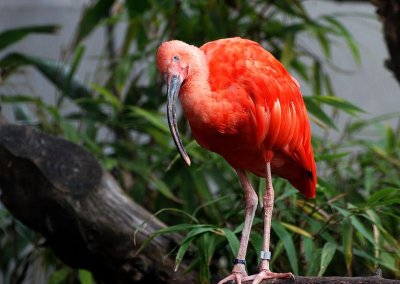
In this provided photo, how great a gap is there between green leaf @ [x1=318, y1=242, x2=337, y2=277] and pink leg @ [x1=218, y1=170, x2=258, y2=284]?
237mm

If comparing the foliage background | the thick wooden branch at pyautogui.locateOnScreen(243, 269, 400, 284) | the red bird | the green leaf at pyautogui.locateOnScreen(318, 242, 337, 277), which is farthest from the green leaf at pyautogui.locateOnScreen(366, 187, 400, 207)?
the thick wooden branch at pyautogui.locateOnScreen(243, 269, 400, 284)

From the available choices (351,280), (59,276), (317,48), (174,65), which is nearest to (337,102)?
(174,65)

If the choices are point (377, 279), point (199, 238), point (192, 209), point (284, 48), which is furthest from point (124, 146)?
point (377, 279)

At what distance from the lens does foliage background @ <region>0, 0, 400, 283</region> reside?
258 centimetres

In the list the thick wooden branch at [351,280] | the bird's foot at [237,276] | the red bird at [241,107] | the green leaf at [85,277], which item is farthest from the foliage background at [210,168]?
the thick wooden branch at [351,280]

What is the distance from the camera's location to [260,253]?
7.56 ft

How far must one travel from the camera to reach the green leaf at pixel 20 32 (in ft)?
11.4

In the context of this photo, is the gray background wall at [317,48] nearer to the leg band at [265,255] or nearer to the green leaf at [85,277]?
the green leaf at [85,277]

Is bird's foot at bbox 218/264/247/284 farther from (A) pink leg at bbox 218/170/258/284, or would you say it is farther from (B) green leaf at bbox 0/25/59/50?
(B) green leaf at bbox 0/25/59/50

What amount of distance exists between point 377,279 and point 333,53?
10.7 ft

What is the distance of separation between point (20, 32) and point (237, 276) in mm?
1701

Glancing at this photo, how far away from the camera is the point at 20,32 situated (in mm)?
3498

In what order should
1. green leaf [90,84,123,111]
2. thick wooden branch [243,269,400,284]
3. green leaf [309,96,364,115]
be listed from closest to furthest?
thick wooden branch [243,269,400,284]
green leaf [309,96,364,115]
green leaf [90,84,123,111]

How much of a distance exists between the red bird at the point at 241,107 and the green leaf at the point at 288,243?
6.8 inches
